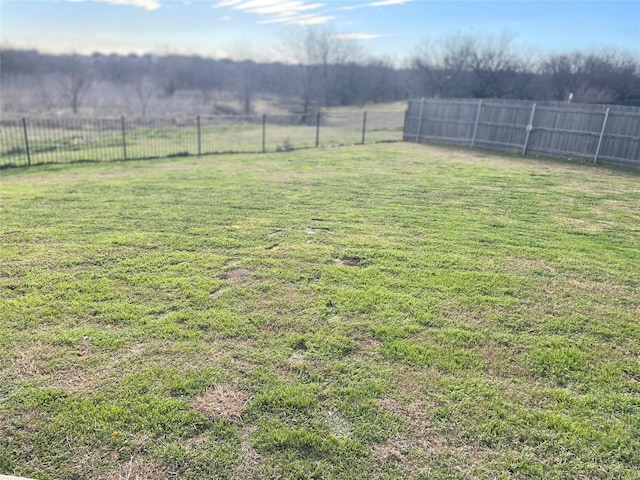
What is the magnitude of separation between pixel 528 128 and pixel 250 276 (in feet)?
40.1

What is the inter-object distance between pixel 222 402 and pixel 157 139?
16.6m

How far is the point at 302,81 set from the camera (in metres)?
37.0

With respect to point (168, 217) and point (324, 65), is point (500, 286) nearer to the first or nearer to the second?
point (168, 217)

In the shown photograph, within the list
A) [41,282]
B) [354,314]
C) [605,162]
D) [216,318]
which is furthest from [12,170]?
[605,162]

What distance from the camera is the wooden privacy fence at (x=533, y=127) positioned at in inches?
A: 469

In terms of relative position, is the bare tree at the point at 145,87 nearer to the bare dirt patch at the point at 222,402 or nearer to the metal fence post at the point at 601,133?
the metal fence post at the point at 601,133

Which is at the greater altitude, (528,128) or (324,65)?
(324,65)

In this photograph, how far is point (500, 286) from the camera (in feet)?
13.5

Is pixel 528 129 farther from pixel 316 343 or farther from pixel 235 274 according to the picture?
pixel 316 343

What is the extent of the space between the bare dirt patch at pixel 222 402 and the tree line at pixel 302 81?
25759mm

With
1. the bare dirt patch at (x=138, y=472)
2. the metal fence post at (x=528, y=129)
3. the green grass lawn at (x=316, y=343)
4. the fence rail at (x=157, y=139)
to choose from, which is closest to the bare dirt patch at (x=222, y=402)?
the green grass lawn at (x=316, y=343)

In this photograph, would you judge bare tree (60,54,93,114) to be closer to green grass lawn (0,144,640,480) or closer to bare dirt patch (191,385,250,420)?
green grass lawn (0,144,640,480)

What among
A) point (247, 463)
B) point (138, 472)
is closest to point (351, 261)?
point (247, 463)

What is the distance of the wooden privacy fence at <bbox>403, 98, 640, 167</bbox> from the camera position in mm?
11914
